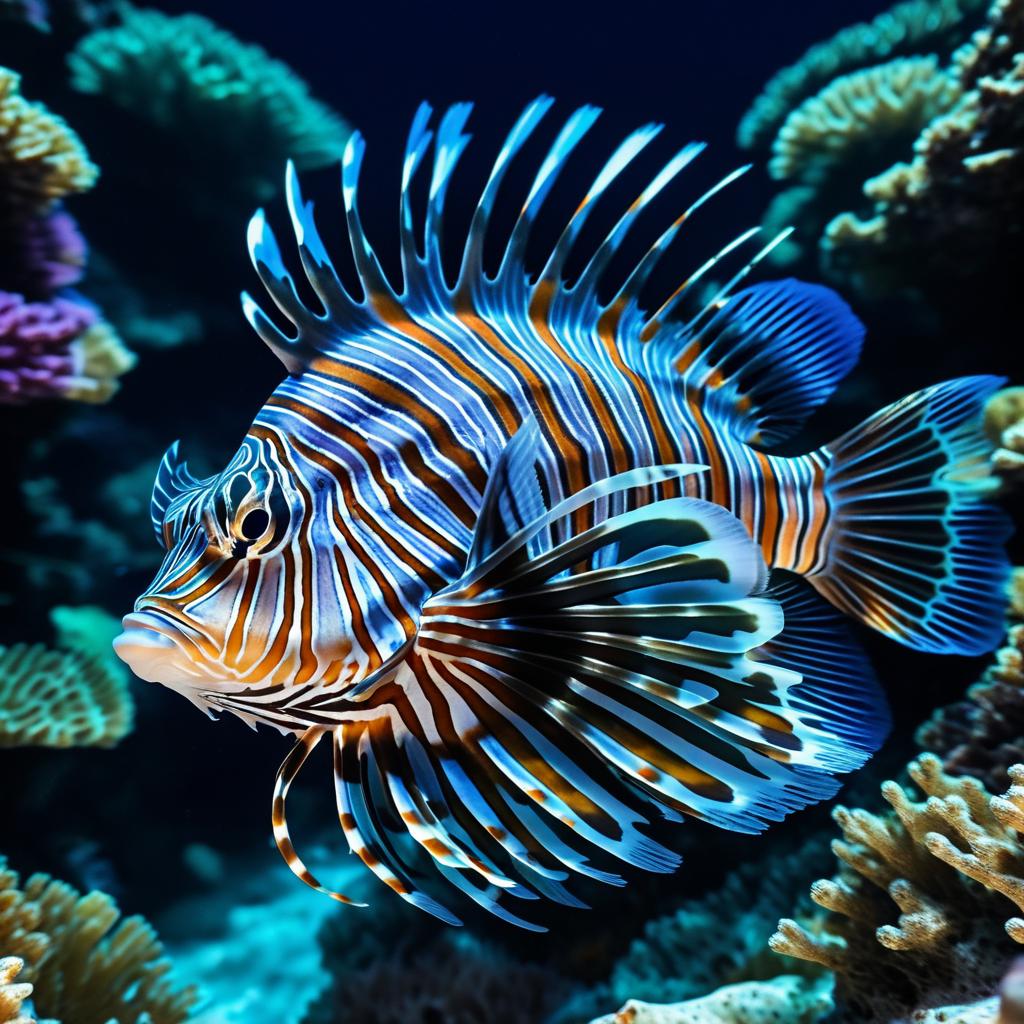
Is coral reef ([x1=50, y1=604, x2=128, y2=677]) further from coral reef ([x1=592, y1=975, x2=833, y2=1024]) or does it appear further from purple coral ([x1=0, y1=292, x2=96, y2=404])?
coral reef ([x1=592, y1=975, x2=833, y2=1024])

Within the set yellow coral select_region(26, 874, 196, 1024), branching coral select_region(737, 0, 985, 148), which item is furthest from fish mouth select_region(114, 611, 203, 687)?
branching coral select_region(737, 0, 985, 148)

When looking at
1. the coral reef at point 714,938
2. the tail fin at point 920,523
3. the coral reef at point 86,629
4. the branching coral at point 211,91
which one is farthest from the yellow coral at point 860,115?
the coral reef at point 86,629

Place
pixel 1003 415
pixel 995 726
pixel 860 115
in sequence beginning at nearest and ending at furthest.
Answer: pixel 995 726 < pixel 1003 415 < pixel 860 115

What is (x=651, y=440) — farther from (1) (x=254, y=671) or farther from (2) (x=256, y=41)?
(2) (x=256, y=41)

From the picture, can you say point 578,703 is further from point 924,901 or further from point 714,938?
point 714,938

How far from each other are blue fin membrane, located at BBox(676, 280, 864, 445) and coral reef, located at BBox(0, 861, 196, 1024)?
7.19 ft

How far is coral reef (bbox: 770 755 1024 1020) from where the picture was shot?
142 centimetres

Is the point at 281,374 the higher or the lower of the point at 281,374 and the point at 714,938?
the lower

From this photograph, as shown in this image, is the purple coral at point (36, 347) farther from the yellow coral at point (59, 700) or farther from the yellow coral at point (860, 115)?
the yellow coral at point (860, 115)

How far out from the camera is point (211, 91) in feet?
13.9

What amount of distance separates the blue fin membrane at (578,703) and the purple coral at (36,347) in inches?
109

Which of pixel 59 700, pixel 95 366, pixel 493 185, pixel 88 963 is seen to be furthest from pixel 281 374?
pixel 493 185

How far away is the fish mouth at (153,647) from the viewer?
1.08 metres

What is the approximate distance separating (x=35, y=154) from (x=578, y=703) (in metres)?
3.34
